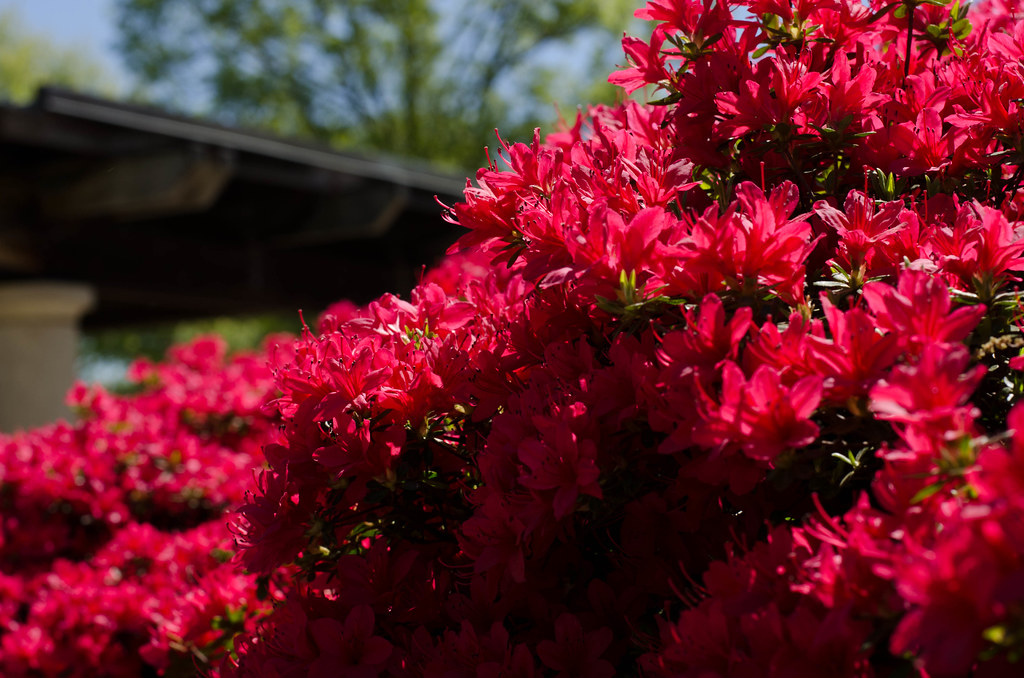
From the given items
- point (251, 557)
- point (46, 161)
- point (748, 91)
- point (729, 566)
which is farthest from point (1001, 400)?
point (46, 161)

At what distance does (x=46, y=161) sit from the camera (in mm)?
5168

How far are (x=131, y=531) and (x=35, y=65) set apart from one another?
24068 millimetres

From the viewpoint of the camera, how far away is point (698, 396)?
1167mm

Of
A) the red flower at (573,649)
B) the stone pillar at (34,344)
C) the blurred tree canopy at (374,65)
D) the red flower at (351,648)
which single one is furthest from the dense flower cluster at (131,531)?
the blurred tree canopy at (374,65)

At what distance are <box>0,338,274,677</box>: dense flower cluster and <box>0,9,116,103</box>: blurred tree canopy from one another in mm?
21579

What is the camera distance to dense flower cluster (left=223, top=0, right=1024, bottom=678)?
3.43 feet

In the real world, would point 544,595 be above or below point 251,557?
below

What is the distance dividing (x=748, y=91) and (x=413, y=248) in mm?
6184

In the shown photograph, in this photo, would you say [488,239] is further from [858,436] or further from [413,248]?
[413,248]

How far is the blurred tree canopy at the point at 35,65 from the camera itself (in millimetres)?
22844

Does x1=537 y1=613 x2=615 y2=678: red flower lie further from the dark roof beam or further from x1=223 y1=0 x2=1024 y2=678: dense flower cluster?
the dark roof beam

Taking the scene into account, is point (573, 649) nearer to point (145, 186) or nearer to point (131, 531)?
point (131, 531)

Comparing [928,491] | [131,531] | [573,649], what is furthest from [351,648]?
[131,531]

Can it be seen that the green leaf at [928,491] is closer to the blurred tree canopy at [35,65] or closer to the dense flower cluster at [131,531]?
the dense flower cluster at [131,531]
